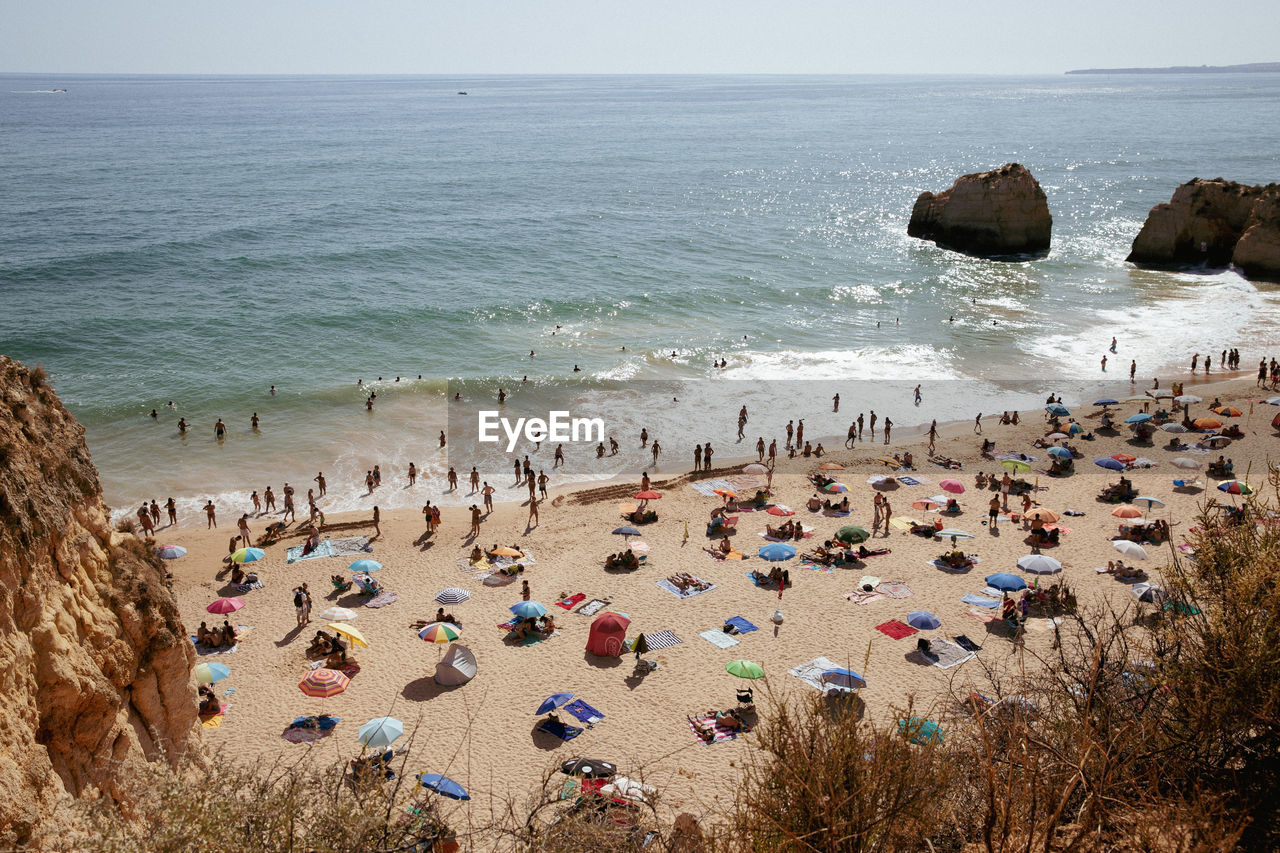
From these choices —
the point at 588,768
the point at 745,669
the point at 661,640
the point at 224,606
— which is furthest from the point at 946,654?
the point at 224,606

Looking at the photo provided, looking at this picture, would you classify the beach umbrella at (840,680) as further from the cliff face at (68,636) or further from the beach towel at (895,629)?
the cliff face at (68,636)

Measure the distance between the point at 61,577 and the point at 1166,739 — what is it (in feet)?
37.2

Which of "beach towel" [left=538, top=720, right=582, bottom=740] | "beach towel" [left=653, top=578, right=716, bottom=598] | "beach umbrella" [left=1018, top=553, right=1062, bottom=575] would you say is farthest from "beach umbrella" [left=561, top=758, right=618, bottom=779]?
"beach umbrella" [left=1018, top=553, right=1062, bottom=575]

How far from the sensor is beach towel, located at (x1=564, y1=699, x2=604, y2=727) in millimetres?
14445

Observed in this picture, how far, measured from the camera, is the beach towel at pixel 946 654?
52.1 ft

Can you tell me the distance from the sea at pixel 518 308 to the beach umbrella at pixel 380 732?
1267 centimetres

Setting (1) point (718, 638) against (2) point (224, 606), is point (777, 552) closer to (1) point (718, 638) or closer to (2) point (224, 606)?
(1) point (718, 638)

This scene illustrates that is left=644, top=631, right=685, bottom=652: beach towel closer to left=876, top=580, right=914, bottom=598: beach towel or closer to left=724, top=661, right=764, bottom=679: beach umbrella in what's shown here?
left=724, top=661, right=764, bottom=679: beach umbrella

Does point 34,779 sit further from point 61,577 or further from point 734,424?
Answer: point 734,424

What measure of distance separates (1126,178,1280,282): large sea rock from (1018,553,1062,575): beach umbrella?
41016 mm

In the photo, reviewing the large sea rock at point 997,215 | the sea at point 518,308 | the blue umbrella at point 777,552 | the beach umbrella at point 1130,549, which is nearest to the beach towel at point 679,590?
the blue umbrella at point 777,552

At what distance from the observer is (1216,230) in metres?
51.8

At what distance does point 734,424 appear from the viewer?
3198 centimetres

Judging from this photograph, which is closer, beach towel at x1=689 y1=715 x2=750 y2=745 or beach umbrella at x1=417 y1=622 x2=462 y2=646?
beach towel at x1=689 y1=715 x2=750 y2=745
